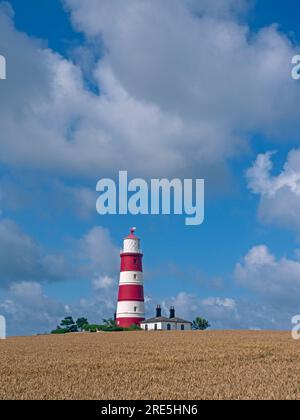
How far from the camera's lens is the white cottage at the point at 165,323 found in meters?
95.7

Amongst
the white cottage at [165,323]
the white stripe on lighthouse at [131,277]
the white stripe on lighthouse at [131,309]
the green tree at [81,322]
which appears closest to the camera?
the white stripe on lighthouse at [131,277]

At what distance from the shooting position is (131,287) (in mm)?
86000

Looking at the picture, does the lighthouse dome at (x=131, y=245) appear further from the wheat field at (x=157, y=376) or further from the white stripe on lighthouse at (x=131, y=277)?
the wheat field at (x=157, y=376)

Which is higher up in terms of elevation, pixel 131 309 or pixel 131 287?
pixel 131 287

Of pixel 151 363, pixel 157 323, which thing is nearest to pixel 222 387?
pixel 151 363

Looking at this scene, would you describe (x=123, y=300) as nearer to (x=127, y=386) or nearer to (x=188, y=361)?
(x=188, y=361)

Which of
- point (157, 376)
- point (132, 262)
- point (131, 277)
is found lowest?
point (157, 376)

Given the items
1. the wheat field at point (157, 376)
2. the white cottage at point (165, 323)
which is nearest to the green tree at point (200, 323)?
the white cottage at point (165, 323)

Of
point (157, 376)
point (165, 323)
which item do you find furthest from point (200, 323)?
point (157, 376)

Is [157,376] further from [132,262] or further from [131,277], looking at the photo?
[132,262]

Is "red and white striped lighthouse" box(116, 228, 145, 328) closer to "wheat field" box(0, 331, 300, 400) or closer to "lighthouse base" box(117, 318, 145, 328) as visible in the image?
"lighthouse base" box(117, 318, 145, 328)

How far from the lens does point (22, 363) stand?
30141 mm

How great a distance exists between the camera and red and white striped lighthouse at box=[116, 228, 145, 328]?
8625 centimetres

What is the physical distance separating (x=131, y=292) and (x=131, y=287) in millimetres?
705
